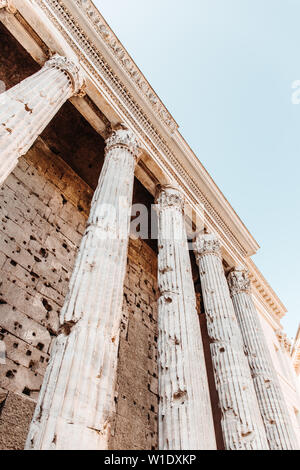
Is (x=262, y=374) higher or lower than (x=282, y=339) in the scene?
lower

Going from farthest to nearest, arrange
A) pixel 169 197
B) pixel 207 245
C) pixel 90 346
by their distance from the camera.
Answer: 1. pixel 207 245
2. pixel 169 197
3. pixel 90 346

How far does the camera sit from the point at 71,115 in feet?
23.2

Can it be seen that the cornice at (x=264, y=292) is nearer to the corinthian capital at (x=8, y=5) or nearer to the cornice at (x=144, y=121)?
the cornice at (x=144, y=121)

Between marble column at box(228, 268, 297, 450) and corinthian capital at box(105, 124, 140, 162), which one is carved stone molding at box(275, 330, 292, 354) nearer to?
marble column at box(228, 268, 297, 450)

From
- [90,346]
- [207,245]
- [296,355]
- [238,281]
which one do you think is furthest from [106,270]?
[296,355]

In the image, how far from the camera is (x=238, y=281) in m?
8.04

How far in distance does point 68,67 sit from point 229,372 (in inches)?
212

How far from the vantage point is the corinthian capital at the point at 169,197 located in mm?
6477

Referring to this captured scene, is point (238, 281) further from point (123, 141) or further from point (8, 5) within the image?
point (8, 5)

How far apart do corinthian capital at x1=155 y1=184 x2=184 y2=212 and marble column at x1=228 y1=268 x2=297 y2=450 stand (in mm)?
2730

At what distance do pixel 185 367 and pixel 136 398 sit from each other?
2.38m

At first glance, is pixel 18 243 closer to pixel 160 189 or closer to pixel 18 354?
pixel 18 354

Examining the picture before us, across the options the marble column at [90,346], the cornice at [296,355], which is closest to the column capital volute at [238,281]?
the marble column at [90,346]
